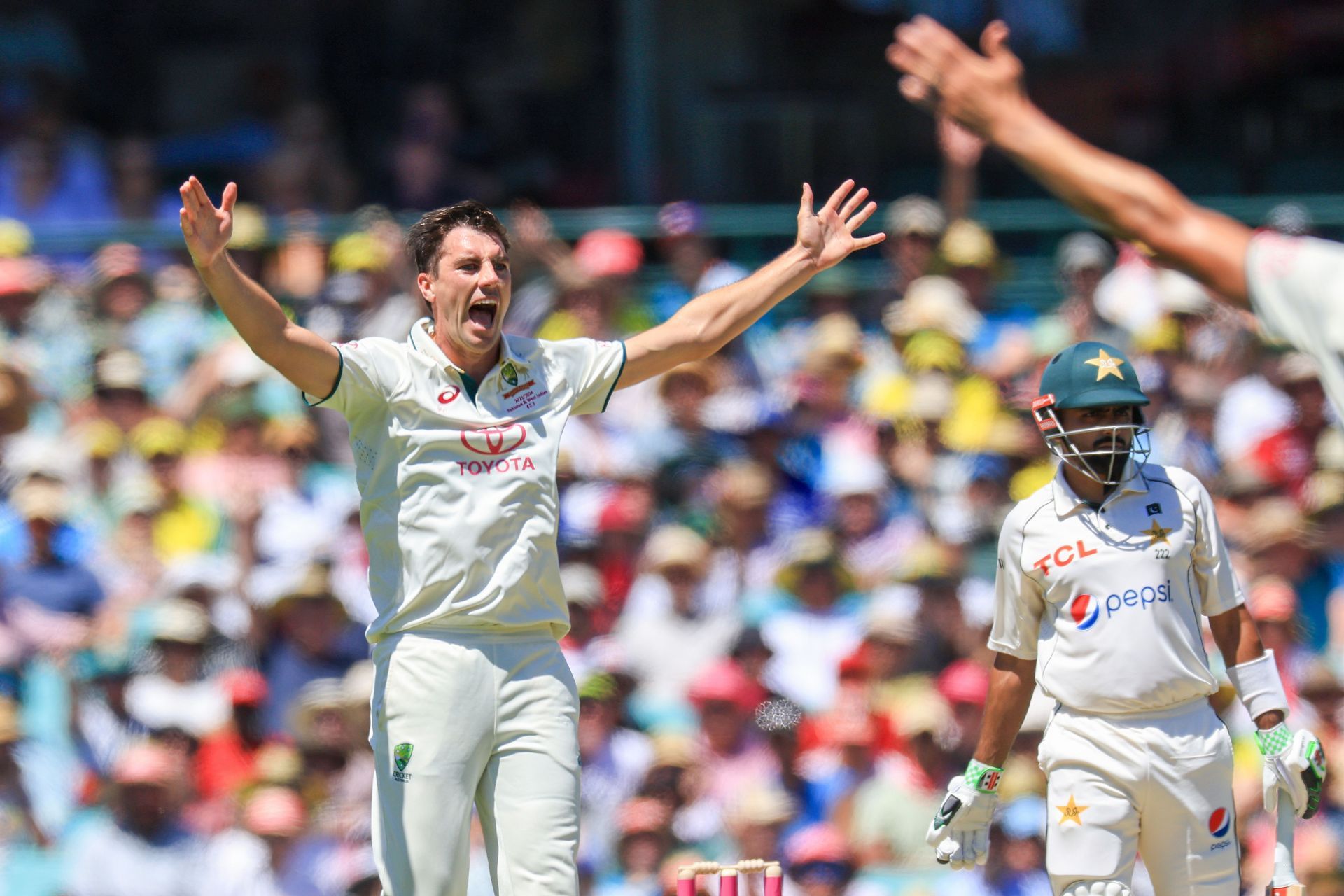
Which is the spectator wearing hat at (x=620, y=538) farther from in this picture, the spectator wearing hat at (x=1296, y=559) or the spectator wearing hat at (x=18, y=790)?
the spectator wearing hat at (x=1296, y=559)

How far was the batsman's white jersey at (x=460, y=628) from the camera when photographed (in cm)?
504

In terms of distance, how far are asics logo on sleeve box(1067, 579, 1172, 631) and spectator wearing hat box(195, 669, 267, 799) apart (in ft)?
11.8

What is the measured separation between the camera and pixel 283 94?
42.8 ft

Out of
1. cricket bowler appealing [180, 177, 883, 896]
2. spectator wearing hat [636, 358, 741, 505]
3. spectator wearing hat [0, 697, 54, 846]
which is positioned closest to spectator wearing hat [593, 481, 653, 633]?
spectator wearing hat [636, 358, 741, 505]

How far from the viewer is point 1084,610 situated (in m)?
5.58

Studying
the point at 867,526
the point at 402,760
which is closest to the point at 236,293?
the point at 402,760

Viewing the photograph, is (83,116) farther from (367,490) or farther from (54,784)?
(367,490)

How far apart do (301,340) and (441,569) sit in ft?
2.33

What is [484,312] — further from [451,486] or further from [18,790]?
[18,790]

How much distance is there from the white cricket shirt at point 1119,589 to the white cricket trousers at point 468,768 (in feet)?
4.96

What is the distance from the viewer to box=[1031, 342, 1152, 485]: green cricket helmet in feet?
18.5

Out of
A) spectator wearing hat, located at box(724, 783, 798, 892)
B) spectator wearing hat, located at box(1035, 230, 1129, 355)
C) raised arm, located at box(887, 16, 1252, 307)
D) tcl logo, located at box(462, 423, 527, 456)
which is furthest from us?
spectator wearing hat, located at box(1035, 230, 1129, 355)

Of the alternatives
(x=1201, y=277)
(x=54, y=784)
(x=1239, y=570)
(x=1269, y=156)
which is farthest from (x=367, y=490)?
(x=1269, y=156)

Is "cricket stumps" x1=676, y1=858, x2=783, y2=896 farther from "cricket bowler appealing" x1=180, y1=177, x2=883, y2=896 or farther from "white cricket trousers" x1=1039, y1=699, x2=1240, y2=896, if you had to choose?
"white cricket trousers" x1=1039, y1=699, x2=1240, y2=896
